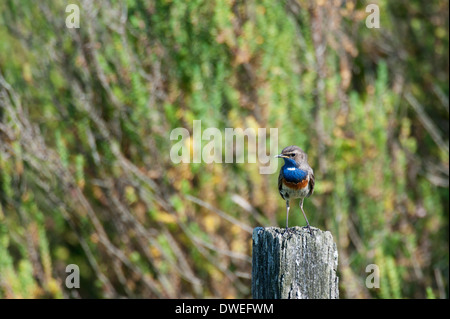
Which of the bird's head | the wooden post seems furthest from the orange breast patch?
the wooden post

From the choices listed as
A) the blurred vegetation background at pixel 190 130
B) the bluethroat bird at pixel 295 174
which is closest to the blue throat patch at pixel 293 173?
the bluethroat bird at pixel 295 174

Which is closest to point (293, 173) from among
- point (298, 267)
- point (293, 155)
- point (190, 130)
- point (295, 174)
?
point (295, 174)

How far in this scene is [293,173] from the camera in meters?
4.64

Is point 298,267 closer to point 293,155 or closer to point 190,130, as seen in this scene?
point 293,155

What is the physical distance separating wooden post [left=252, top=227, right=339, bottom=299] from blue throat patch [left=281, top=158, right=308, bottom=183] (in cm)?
173

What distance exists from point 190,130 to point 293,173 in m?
1.48

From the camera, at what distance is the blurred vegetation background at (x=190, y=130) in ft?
19.2

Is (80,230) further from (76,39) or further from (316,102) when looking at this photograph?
(316,102)

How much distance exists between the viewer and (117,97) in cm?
598

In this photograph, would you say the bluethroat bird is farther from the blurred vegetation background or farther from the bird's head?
the blurred vegetation background

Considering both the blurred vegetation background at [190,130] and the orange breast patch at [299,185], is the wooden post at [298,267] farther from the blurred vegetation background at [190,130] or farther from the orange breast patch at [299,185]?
the blurred vegetation background at [190,130]

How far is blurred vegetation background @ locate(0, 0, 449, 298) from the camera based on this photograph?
19.2 ft
